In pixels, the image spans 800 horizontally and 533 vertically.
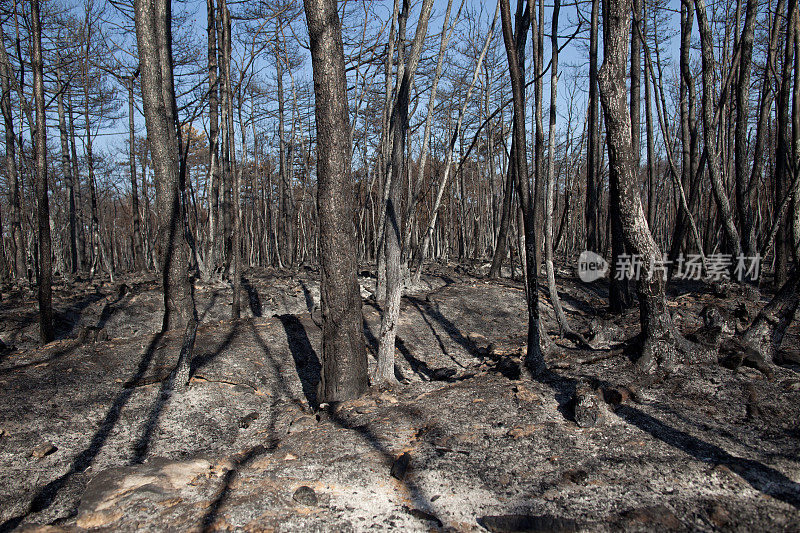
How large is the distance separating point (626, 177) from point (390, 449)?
258 centimetres

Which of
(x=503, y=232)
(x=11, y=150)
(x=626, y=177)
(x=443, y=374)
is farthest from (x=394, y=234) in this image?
(x=11, y=150)

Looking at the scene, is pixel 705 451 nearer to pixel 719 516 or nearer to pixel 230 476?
pixel 719 516

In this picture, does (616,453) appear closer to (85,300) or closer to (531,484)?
(531,484)

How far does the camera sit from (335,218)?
4.18 meters

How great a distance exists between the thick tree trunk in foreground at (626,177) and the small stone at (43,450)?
4.38m

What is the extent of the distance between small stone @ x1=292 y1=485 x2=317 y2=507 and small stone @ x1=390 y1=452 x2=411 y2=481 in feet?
1.49

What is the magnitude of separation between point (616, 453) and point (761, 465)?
67 centimetres

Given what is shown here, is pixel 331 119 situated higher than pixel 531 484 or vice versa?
pixel 331 119

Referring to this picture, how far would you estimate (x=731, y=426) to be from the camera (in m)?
2.99

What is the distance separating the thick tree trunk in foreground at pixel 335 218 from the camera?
160 inches

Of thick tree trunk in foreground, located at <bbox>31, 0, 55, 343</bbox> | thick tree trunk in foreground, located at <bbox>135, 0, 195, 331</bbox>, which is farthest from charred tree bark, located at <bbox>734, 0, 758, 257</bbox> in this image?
thick tree trunk in foreground, located at <bbox>31, 0, 55, 343</bbox>

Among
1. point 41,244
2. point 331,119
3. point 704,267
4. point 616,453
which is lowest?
point 616,453

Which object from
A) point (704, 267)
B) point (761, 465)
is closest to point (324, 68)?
point (761, 465)

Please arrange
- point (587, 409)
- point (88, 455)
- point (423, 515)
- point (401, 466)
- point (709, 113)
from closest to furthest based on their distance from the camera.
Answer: point (423, 515)
point (401, 466)
point (587, 409)
point (88, 455)
point (709, 113)
